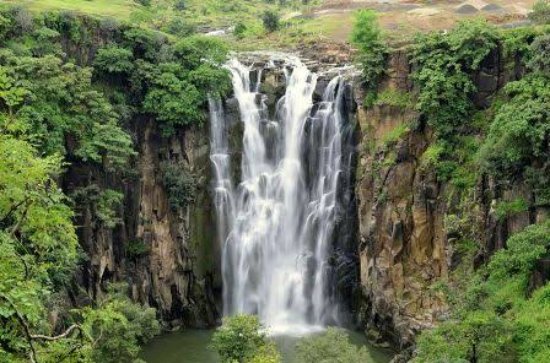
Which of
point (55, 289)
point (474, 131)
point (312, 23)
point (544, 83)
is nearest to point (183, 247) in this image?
point (55, 289)

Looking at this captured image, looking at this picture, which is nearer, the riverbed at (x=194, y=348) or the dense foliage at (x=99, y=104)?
the dense foliage at (x=99, y=104)

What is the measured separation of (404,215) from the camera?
3183 centimetres

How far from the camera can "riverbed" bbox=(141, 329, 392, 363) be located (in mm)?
30234

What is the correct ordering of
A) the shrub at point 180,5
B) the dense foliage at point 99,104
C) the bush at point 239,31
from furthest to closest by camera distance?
the shrub at point 180,5, the bush at point 239,31, the dense foliage at point 99,104

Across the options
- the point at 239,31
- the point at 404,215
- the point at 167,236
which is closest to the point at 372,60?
the point at 404,215

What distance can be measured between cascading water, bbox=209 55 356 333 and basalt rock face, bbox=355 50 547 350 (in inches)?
95.0

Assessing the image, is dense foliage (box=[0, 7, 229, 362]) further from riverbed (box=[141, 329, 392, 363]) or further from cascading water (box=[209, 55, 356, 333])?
cascading water (box=[209, 55, 356, 333])

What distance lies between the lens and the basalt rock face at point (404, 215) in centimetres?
3003

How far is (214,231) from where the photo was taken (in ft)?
120

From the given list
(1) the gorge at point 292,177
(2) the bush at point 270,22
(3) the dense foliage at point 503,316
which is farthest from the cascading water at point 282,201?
(2) the bush at point 270,22

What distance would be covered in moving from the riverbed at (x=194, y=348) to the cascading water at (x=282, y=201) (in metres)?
2.78

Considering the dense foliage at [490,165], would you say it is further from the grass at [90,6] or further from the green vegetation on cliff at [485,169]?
the grass at [90,6]

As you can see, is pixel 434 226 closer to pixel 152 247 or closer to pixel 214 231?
pixel 214 231

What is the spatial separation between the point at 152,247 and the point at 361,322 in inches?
480
